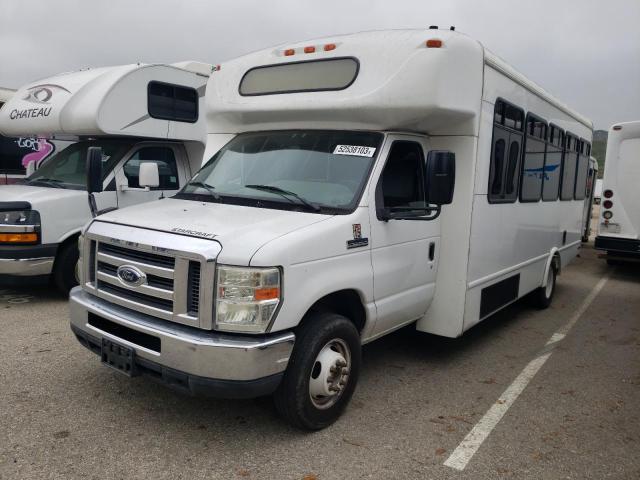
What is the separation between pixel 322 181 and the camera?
4312 mm

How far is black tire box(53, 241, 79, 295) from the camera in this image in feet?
22.4

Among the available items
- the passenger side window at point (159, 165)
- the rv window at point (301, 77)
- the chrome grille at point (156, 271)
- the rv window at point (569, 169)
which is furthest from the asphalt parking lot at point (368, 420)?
the rv window at point (569, 169)

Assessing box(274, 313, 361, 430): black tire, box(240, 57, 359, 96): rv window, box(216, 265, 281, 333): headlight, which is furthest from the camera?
box(240, 57, 359, 96): rv window

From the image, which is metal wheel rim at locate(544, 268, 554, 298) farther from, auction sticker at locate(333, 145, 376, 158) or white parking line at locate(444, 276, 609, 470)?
auction sticker at locate(333, 145, 376, 158)

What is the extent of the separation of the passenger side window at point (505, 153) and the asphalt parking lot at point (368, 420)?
1707 millimetres

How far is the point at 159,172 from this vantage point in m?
7.71

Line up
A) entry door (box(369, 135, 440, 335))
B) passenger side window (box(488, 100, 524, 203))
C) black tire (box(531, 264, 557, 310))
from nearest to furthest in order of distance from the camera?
entry door (box(369, 135, 440, 335))
passenger side window (box(488, 100, 524, 203))
black tire (box(531, 264, 557, 310))

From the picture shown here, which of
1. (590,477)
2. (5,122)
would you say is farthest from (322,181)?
(5,122)

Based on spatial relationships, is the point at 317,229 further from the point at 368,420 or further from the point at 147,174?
the point at 147,174

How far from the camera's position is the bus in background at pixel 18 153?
990 cm

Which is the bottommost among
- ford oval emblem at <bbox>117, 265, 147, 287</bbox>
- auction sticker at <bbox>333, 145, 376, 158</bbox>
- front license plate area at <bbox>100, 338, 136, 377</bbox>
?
front license plate area at <bbox>100, 338, 136, 377</bbox>

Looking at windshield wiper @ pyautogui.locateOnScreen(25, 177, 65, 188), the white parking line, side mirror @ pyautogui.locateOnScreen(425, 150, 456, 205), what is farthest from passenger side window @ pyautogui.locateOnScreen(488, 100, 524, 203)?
windshield wiper @ pyautogui.locateOnScreen(25, 177, 65, 188)

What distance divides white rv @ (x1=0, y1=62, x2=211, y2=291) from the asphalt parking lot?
936 millimetres

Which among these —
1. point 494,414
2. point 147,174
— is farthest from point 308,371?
point 147,174
